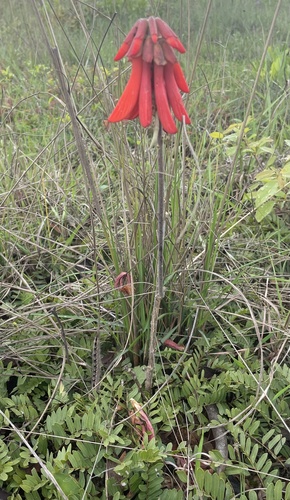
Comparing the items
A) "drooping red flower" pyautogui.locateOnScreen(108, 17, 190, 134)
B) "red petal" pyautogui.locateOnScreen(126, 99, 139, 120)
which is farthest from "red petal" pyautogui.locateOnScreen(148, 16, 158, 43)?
"red petal" pyautogui.locateOnScreen(126, 99, 139, 120)

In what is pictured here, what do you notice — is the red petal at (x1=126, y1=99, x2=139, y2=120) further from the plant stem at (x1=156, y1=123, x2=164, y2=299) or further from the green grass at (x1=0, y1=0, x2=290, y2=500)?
the green grass at (x1=0, y1=0, x2=290, y2=500)

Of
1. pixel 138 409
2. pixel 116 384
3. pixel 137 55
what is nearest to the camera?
pixel 137 55

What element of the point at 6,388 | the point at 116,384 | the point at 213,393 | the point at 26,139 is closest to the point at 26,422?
the point at 6,388

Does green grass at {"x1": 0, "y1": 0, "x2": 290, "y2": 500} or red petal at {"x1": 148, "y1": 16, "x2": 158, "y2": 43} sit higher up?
red petal at {"x1": 148, "y1": 16, "x2": 158, "y2": 43}

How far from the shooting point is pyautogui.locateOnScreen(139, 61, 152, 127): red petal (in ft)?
2.50

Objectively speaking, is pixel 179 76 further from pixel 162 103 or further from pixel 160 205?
pixel 160 205

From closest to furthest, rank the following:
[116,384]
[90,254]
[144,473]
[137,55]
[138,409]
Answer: [137,55] → [144,473] → [138,409] → [116,384] → [90,254]

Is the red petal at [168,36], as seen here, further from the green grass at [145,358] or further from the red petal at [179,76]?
the green grass at [145,358]

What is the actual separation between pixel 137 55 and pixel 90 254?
978 millimetres

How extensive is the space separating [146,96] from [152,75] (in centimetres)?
5

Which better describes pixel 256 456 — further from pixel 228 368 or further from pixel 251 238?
pixel 251 238

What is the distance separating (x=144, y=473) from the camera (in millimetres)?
991

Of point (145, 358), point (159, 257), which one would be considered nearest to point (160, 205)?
point (159, 257)

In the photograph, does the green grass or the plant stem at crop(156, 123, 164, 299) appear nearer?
the plant stem at crop(156, 123, 164, 299)
